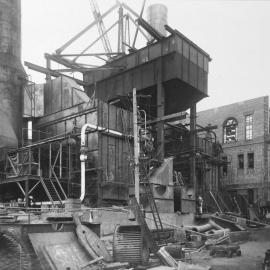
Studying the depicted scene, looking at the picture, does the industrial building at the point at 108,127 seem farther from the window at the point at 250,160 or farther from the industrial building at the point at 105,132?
the window at the point at 250,160

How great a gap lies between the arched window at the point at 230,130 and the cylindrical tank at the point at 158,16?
11124 millimetres

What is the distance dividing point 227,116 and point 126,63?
595 inches

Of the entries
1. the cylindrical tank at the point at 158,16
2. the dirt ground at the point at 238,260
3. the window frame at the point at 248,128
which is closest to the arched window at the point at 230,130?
the window frame at the point at 248,128

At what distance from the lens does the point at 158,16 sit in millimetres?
42219

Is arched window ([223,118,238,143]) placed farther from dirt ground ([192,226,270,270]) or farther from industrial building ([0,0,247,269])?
dirt ground ([192,226,270,270])

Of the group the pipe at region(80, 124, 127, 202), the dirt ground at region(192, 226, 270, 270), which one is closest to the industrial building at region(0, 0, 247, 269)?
the pipe at region(80, 124, 127, 202)

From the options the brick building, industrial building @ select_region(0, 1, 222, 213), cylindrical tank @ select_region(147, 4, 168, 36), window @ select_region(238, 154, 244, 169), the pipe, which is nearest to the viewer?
the pipe

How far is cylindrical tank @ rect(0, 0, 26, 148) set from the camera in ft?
98.3

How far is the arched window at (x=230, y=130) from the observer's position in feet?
137

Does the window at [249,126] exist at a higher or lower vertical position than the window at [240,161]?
higher

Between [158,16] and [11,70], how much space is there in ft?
58.3

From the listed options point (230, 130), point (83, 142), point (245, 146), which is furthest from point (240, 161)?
point (83, 142)

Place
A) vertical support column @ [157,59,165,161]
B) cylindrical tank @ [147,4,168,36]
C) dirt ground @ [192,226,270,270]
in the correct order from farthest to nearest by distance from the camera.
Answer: cylindrical tank @ [147,4,168,36] < vertical support column @ [157,59,165,161] < dirt ground @ [192,226,270,270]

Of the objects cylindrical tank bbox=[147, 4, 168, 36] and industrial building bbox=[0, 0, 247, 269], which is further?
cylindrical tank bbox=[147, 4, 168, 36]
